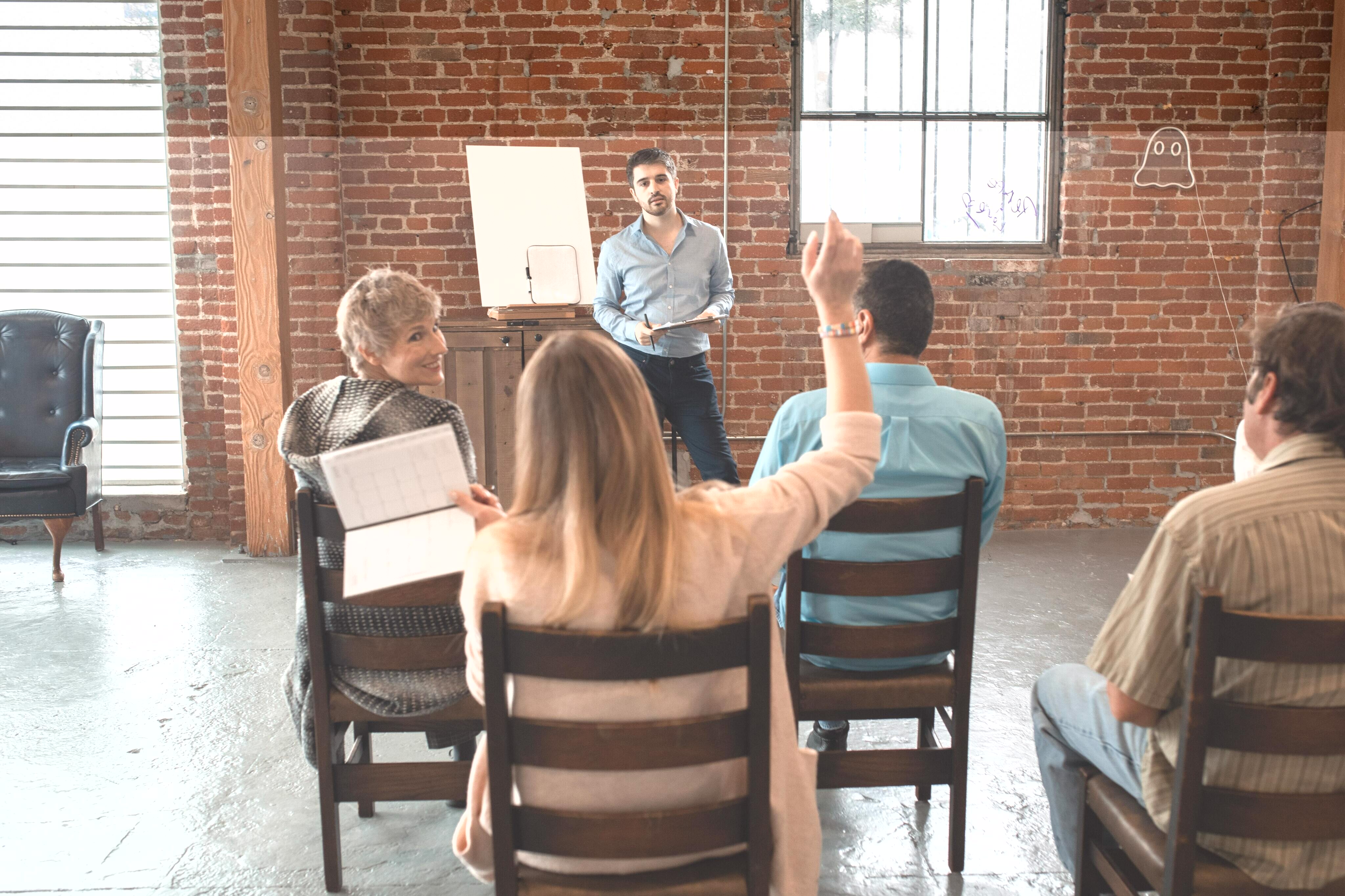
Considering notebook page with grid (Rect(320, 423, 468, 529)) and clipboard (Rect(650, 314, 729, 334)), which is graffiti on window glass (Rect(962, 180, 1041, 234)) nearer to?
clipboard (Rect(650, 314, 729, 334))

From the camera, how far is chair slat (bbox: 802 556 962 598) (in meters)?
2.01

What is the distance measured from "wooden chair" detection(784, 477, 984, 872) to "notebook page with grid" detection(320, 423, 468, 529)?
2.46 feet

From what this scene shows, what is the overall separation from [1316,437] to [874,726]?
5.93 feet

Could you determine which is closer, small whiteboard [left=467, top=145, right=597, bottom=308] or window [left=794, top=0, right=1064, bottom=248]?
small whiteboard [left=467, top=145, right=597, bottom=308]

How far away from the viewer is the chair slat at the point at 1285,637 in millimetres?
1286

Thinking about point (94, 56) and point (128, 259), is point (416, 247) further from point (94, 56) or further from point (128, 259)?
point (94, 56)

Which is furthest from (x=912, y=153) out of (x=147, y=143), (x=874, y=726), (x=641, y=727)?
(x=641, y=727)

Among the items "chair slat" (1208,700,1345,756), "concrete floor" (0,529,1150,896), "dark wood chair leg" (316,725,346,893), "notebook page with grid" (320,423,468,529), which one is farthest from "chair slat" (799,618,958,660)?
"dark wood chair leg" (316,725,346,893)

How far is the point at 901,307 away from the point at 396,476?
1.20 m

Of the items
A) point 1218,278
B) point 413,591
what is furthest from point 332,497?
point 1218,278

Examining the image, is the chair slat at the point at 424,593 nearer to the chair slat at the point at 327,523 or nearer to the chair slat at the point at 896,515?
the chair slat at the point at 327,523

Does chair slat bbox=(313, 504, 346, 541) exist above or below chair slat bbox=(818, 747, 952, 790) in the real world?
above

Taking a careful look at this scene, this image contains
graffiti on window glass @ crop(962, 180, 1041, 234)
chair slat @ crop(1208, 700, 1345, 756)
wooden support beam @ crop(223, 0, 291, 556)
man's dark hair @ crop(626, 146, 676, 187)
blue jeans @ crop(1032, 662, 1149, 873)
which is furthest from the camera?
graffiti on window glass @ crop(962, 180, 1041, 234)

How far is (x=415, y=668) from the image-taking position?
195 centimetres
